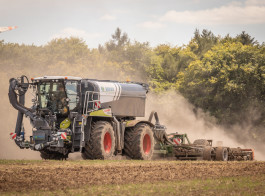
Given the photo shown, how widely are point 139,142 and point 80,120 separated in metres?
3.90

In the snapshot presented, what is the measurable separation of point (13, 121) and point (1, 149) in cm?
380

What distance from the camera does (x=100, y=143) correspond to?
893 inches

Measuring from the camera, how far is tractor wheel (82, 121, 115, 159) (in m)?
22.7

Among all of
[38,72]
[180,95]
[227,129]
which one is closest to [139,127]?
[38,72]

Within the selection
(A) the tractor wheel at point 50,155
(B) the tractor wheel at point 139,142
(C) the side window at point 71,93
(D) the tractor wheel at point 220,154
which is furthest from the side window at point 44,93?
(D) the tractor wheel at point 220,154

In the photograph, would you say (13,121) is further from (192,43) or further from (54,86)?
(192,43)

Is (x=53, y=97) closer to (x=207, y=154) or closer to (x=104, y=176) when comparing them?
(x=104, y=176)

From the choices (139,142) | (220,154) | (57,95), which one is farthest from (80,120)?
(220,154)

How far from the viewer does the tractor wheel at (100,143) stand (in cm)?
2272

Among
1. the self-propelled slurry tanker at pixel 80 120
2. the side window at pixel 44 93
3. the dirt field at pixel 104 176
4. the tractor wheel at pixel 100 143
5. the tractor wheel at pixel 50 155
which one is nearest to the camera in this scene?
the dirt field at pixel 104 176

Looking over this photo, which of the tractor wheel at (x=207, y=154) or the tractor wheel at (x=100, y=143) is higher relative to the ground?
the tractor wheel at (x=100, y=143)

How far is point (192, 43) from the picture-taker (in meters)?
74.2

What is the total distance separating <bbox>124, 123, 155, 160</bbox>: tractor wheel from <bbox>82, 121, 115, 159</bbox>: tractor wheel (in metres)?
1.86

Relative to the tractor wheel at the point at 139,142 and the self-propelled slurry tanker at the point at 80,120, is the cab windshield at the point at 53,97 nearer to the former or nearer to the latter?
the self-propelled slurry tanker at the point at 80,120
